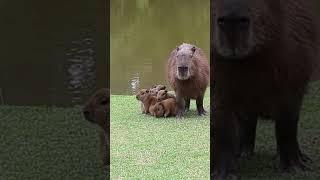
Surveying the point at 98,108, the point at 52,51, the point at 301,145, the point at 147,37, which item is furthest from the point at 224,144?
Answer: the point at 147,37

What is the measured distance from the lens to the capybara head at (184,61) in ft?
7.94

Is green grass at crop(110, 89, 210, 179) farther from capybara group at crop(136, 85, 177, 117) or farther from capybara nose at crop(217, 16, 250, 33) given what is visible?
capybara nose at crop(217, 16, 250, 33)

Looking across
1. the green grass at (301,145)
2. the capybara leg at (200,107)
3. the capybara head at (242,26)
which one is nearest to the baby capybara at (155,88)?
the capybara leg at (200,107)

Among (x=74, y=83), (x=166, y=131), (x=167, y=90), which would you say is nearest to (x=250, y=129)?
(x=74, y=83)

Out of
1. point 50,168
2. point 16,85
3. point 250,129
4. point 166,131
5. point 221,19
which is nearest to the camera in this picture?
point 221,19

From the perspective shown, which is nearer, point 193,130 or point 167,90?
point 193,130

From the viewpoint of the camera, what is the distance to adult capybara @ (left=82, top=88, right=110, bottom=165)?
126 centimetres

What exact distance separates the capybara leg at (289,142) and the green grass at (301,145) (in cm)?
1

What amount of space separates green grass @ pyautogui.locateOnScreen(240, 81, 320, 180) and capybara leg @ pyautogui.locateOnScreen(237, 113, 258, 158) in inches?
0.4

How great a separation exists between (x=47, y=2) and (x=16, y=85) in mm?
345

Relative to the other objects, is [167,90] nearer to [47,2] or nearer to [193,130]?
[193,130]

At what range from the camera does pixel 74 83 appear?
1438 millimetres

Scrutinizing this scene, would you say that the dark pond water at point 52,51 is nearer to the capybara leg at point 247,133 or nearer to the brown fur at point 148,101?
the capybara leg at point 247,133

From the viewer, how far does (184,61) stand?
2447 millimetres
